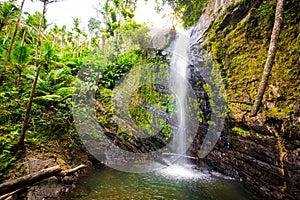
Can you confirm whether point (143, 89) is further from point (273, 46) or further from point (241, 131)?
→ point (273, 46)

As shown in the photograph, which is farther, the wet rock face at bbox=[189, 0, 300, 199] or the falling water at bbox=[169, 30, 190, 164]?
the falling water at bbox=[169, 30, 190, 164]

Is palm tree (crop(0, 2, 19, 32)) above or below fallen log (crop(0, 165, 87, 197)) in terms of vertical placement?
above

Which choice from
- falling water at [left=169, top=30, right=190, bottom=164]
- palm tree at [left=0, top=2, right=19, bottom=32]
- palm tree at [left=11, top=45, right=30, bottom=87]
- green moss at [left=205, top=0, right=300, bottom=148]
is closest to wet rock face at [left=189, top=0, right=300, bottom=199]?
green moss at [left=205, top=0, right=300, bottom=148]

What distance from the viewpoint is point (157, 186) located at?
17.0ft

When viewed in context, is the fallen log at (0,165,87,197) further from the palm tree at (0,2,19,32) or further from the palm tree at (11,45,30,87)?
the palm tree at (0,2,19,32)

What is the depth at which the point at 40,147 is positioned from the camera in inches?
209

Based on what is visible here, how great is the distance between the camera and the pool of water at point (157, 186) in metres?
4.57

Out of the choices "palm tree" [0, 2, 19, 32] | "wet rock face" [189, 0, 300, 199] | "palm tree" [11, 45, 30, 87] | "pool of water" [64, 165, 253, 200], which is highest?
"palm tree" [0, 2, 19, 32]

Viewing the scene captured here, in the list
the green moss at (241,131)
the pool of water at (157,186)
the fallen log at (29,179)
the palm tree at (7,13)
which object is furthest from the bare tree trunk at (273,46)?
the palm tree at (7,13)

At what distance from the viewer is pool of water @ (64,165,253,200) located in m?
4.57

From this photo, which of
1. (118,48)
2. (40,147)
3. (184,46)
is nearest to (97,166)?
(40,147)

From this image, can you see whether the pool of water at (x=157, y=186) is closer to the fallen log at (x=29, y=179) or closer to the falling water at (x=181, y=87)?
the fallen log at (x=29, y=179)

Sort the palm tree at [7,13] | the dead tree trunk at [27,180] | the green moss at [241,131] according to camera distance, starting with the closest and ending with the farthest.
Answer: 1. the dead tree trunk at [27,180]
2. the green moss at [241,131]
3. the palm tree at [7,13]

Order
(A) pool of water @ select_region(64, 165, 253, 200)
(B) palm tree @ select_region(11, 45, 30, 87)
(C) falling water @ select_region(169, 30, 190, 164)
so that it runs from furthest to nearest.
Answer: (C) falling water @ select_region(169, 30, 190, 164) → (B) palm tree @ select_region(11, 45, 30, 87) → (A) pool of water @ select_region(64, 165, 253, 200)
